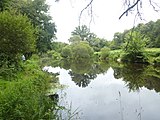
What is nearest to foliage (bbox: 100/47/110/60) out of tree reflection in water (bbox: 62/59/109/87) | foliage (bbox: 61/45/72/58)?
foliage (bbox: 61/45/72/58)

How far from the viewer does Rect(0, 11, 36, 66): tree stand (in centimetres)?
1678

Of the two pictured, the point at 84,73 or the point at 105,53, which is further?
the point at 105,53

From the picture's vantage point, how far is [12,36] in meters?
16.9

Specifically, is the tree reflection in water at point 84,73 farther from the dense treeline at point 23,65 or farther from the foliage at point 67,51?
the foliage at point 67,51

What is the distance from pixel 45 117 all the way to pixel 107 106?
26.5 ft

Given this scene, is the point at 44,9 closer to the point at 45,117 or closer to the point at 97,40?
the point at 45,117

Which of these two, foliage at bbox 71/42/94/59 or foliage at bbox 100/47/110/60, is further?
foliage at bbox 100/47/110/60

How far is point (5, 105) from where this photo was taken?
7.71 metres

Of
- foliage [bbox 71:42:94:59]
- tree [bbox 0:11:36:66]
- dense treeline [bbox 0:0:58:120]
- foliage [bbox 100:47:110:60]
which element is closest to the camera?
dense treeline [bbox 0:0:58:120]

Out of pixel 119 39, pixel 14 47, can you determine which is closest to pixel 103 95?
pixel 14 47

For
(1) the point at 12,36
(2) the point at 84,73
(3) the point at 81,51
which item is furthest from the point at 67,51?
(1) the point at 12,36

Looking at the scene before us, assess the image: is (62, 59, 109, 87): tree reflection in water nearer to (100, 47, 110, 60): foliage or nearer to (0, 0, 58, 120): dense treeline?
(0, 0, 58, 120): dense treeline

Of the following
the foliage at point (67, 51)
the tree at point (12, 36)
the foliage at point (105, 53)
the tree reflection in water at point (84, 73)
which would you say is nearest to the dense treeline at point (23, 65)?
the tree at point (12, 36)

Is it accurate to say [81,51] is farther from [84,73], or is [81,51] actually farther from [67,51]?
[84,73]
